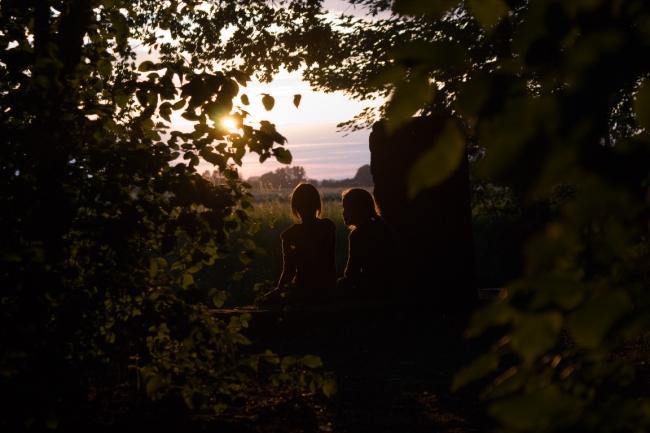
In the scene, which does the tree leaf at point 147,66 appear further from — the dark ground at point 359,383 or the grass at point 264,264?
the grass at point 264,264

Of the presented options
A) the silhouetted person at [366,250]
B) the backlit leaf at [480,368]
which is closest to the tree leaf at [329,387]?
the backlit leaf at [480,368]

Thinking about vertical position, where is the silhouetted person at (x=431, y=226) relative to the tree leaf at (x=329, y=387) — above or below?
above

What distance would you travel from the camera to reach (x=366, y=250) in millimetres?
9938

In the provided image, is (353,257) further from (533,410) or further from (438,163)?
(438,163)

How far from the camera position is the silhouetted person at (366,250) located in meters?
9.87

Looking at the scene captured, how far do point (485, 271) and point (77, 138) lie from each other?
15.2 metres

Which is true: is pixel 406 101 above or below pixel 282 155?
below

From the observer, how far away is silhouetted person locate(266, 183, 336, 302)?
9766mm

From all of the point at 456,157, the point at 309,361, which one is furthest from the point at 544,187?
the point at 309,361

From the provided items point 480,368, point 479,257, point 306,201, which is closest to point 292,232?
point 306,201

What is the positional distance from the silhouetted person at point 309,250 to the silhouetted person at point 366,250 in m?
0.25

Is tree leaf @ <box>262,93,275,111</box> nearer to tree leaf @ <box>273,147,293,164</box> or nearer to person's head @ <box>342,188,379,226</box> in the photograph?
tree leaf @ <box>273,147,293,164</box>

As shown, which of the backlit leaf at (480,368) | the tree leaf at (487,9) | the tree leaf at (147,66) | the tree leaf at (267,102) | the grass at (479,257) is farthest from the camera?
the grass at (479,257)

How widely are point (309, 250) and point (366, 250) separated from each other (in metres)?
0.70
